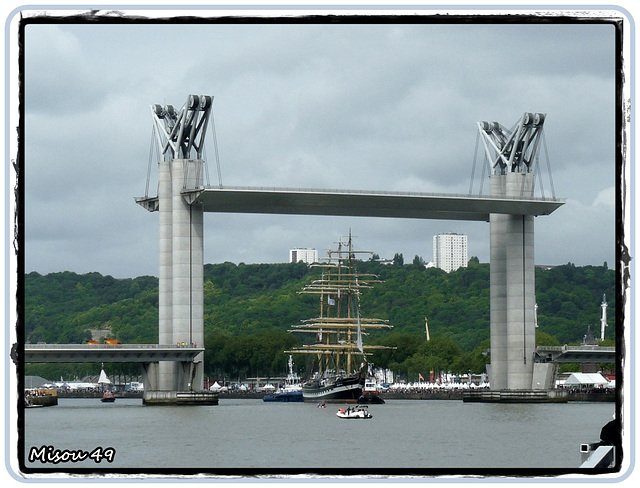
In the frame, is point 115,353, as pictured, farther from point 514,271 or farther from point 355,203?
point 514,271

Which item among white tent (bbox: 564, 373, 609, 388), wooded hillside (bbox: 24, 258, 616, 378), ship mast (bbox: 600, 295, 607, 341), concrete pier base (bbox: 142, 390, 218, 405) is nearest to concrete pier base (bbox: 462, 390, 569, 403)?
concrete pier base (bbox: 142, 390, 218, 405)

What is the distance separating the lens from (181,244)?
291ft

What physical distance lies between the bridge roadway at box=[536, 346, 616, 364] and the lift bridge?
40.9 inches

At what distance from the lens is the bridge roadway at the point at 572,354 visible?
94.6 meters

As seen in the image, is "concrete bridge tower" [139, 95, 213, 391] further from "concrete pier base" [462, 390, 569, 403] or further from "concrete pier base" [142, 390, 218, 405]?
"concrete pier base" [462, 390, 569, 403]

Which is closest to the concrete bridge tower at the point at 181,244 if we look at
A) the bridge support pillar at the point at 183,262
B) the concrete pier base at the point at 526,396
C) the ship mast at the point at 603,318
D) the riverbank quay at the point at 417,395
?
the bridge support pillar at the point at 183,262

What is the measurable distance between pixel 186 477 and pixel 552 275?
145 m

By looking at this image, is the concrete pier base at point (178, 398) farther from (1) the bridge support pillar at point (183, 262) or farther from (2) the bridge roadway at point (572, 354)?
(2) the bridge roadway at point (572, 354)

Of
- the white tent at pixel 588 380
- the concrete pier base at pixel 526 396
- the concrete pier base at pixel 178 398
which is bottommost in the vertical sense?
the white tent at pixel 588 380

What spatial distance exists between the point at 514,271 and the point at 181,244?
2710cm

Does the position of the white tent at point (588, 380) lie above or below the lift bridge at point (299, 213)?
below

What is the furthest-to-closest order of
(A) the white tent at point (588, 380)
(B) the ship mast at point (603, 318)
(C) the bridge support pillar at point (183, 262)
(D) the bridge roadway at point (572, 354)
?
(B) the ship mast at point (603, 318) → (A) the white tent at point (588, 380) → (D) the bridge roadway at point (572, 354) → (C) the bridge support pillar at point (183, 262)

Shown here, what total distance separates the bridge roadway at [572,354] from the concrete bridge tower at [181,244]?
27849 mm

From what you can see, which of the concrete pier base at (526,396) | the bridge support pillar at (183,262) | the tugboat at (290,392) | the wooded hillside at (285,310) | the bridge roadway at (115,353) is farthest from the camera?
the wooded hillside at (285,310)
